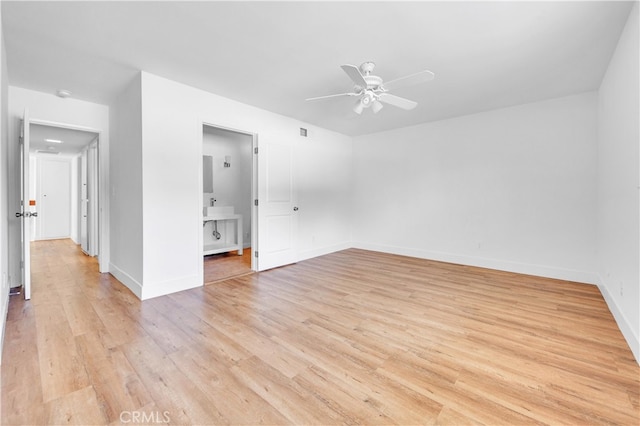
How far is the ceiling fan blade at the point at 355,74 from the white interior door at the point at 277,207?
2168 millimetres

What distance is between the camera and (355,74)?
2445mm

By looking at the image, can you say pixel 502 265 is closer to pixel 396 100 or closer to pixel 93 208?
pixel 396 100

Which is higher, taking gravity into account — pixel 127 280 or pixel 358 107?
pixel 358 107

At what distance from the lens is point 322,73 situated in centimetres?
307

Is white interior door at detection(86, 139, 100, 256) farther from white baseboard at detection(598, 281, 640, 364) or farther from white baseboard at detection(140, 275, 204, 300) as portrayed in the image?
white baseboard at detection(598, 281, 640, 364)

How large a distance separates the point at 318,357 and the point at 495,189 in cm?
401

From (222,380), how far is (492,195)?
15.0ft

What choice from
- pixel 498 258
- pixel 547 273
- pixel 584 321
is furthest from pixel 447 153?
pixel 584 321

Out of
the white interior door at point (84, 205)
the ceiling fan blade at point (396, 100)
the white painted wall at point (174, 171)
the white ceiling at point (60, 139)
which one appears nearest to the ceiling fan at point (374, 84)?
the ceiling fan blade at point (396, 100)

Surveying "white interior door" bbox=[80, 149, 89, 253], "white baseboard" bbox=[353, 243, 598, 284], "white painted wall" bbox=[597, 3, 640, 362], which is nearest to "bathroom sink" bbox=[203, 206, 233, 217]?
"white interior door" bbox=[80, 149, 89, 253]

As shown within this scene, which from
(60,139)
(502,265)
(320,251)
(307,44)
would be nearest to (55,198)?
(60,139)

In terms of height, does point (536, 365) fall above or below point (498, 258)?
below

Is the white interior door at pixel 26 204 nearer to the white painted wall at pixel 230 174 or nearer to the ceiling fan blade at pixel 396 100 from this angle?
the white painted wall at pixel 230 174

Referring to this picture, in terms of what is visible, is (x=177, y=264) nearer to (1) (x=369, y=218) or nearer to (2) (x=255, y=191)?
(2) (x=255, y=191)
